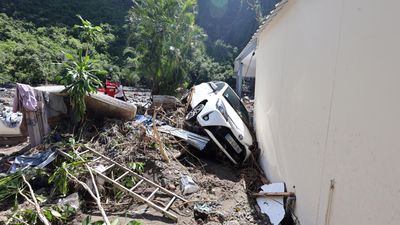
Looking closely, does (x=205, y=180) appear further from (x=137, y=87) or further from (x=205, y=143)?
(x=137, y=87)

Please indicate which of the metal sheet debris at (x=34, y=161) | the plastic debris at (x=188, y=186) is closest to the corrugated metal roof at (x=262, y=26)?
the plastic debris at (x=188, y=186)

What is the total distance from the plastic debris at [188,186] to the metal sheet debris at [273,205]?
3.69ft

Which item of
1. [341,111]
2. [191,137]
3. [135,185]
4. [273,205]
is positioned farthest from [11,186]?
[341,111]

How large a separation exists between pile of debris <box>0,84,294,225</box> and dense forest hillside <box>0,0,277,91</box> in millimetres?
12698

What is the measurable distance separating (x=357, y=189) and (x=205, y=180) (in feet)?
10.9

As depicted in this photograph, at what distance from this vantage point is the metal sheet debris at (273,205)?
3803 mm

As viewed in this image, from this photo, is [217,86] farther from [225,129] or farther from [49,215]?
[49,215]

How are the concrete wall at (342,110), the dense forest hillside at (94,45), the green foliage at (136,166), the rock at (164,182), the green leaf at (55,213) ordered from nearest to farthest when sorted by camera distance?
1. the concrete wall at (342,110)
2. the green leaf at (55,213)
3. the rock at (164,182)
4. the green foliage at (136,166)
5. the dense forest hillside at (94,45)

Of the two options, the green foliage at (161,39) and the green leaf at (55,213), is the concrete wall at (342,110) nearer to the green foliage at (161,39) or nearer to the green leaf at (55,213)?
the green leaf at (55,213)

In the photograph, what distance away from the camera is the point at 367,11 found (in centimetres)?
207

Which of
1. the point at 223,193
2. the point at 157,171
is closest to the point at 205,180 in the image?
the point at 223,193

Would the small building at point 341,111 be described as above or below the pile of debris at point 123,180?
above

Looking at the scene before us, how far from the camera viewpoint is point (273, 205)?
402 cm

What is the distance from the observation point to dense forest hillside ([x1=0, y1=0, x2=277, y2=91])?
20.4 meters
